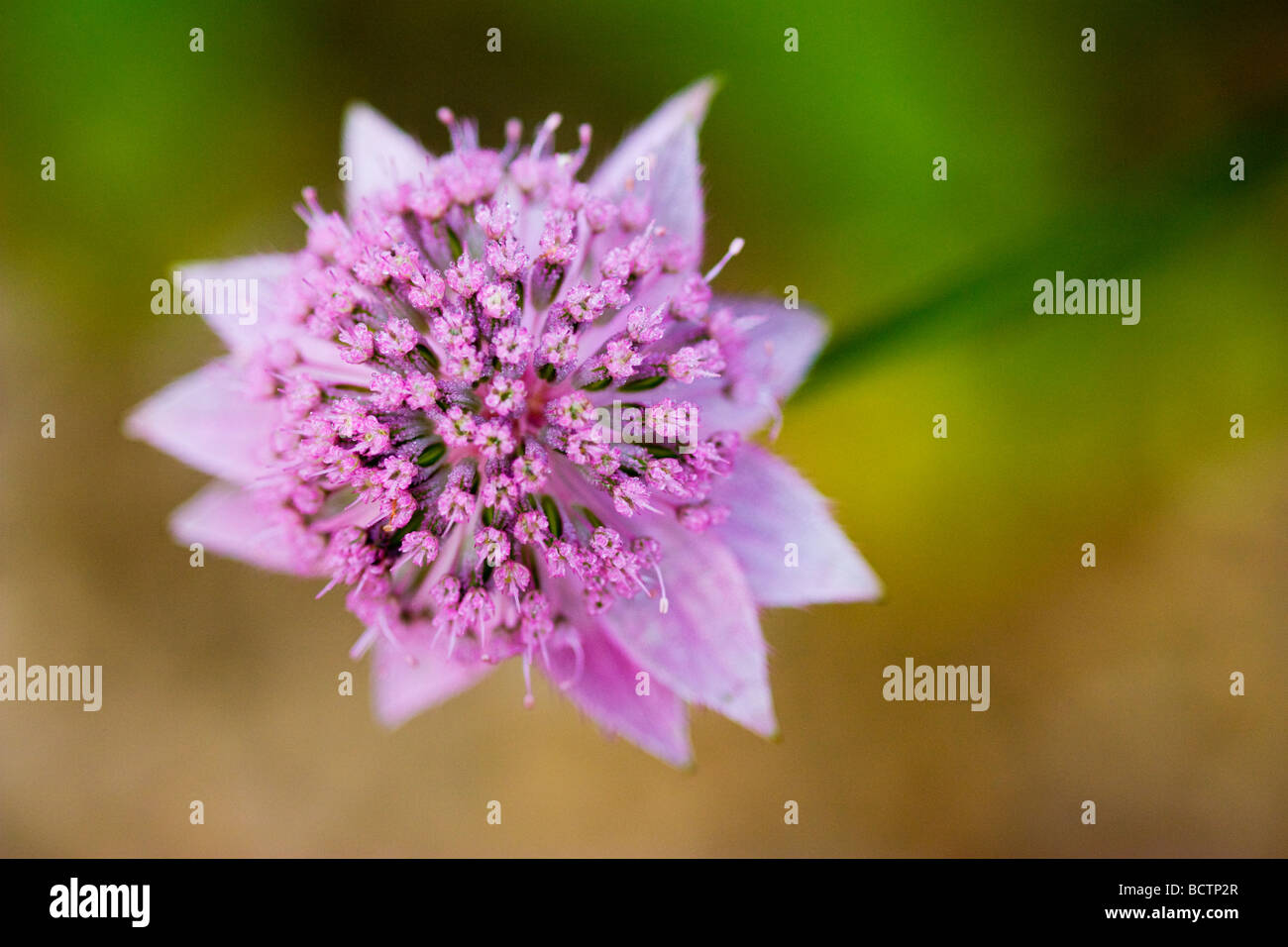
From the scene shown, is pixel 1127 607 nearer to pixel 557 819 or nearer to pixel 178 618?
pixel 557 819

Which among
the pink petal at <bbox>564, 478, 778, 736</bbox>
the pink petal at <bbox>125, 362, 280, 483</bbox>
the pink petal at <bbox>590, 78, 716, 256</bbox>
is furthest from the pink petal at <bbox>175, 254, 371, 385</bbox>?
the pink petal at <bbox>590, 78, 716, 256</bbox>

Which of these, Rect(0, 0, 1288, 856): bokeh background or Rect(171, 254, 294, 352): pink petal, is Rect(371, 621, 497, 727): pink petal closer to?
Answer: Rect(171, 254, 294, 352): pink petal

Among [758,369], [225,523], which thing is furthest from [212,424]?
[758,369]

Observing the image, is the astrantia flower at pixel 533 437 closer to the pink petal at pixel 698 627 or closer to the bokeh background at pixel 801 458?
the pink petal at pixel 698 627
